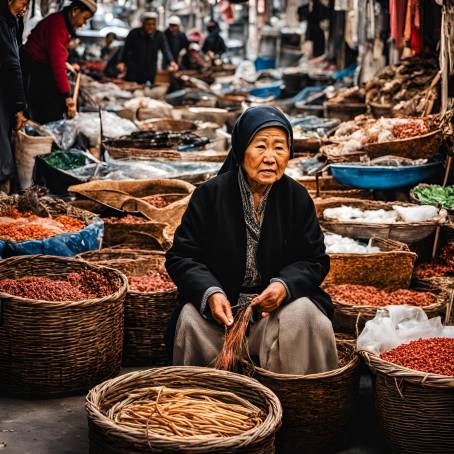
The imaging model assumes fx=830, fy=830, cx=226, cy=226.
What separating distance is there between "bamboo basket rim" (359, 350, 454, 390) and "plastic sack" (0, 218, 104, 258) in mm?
2253

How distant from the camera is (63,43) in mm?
8633

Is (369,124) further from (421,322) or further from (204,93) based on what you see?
(204,93)

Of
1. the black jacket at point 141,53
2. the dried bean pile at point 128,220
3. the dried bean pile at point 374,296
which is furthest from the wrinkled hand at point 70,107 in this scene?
the black jacket at point 141,53

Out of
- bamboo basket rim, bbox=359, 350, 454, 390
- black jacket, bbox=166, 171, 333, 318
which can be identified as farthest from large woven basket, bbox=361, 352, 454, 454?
black jacket, bbox=166, 171, 333, 318

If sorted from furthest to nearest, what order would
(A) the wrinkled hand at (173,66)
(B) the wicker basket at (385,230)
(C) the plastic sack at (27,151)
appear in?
(A) the wrinkled hand at (173,66)
(C) the plastic sack at (27,151)
(B) the wicker basket at (385,230)

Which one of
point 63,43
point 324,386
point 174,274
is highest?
point 63,43

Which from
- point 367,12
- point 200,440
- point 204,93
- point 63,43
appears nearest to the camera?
point 200,440

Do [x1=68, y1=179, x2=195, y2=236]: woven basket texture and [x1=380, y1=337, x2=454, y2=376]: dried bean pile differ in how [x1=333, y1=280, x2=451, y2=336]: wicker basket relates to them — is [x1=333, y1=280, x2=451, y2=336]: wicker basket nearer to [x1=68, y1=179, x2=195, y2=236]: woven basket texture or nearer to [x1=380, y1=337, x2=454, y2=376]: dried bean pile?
[x1=380, y1=337, x2=454, y2=376]: dried bean pile

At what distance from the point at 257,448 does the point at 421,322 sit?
159cm

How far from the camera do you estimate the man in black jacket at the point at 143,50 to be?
49.2 ft

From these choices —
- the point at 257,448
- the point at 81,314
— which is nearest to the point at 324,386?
the point at 257,448

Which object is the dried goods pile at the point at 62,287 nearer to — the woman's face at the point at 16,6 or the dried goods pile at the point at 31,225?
the dried goods pile at the point at 31,225

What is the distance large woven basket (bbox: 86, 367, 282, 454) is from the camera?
282cm

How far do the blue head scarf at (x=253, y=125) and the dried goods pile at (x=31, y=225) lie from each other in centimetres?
186
